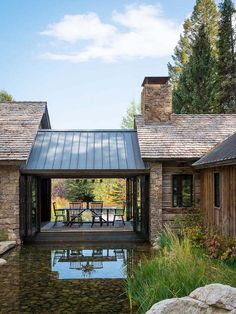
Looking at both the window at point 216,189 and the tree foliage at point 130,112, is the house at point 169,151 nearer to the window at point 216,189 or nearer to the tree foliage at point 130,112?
the window at point 216,189

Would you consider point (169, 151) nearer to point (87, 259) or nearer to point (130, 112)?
point (87, 259)

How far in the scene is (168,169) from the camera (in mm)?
14828

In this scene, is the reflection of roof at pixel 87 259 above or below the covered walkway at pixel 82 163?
below

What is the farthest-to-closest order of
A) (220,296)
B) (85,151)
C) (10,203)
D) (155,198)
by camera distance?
(85,151) → (155,198) → (10,203) → (220,296)

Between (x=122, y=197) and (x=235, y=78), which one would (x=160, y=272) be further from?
(x=235, y=78)

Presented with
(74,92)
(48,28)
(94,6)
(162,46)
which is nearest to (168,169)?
(94,6)

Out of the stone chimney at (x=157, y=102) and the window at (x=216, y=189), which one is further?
the stone chimney at (x=157, y=102)

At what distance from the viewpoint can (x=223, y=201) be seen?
11.8 meters

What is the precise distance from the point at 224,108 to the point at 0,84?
807 inches

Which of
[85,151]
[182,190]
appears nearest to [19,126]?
[85,151]

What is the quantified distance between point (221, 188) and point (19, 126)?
8.05m

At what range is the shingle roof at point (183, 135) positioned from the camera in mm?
14609

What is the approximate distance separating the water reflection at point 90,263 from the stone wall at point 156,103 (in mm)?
6026

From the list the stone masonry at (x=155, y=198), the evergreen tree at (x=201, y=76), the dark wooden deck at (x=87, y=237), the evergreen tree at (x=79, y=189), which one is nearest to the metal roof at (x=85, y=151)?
the stone masonry at (x=155, y=198)
